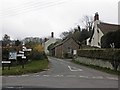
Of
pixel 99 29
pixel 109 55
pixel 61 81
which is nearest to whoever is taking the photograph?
pixel 61 81

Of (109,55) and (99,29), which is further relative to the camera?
(99,29)

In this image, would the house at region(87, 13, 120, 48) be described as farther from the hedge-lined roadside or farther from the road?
the road

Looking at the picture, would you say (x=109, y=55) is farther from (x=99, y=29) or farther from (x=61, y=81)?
(x=99, y=29)

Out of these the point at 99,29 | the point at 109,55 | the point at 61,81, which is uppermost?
the point at 99,29

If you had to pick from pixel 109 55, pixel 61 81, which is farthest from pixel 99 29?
pixel 61 81

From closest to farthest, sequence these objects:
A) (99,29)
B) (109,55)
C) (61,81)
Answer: (61,81), (109,55), (99,29)

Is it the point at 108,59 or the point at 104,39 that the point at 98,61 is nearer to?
the point at 108,59

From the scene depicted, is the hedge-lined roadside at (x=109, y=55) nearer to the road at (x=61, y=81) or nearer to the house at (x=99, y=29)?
the road at (x=61, y=81)

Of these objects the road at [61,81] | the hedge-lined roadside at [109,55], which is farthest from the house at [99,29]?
the road at [61,81]

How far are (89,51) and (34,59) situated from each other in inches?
464

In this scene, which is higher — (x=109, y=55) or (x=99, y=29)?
(x=99, y=29)

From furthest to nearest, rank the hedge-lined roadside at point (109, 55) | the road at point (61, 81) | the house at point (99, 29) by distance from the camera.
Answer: the house at point (99, 29) → the hedge-lined roadside at point (109, 55) → the road at point (61, 81)

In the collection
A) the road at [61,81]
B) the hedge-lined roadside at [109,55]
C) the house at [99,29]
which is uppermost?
Result: the house at [99,29]

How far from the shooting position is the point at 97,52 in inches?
1527
